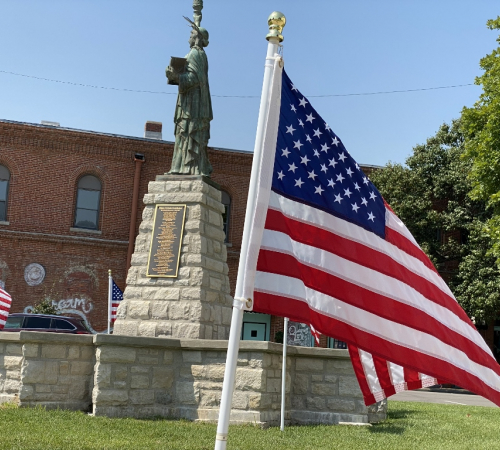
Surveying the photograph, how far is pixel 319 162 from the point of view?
5.08 m

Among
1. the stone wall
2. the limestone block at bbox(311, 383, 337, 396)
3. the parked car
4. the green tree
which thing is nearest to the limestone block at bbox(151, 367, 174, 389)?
the stone wall

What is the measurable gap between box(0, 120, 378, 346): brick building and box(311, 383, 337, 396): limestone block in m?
16.7

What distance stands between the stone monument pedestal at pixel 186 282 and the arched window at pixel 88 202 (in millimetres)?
15925

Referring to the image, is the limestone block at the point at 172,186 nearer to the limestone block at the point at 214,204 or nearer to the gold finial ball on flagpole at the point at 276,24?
the limestone block at the point at 214,204

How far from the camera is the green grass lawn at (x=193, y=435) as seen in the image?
8.09 m

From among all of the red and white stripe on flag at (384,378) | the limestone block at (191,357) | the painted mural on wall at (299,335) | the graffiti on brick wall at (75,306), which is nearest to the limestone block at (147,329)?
the limestone block at (191,357)

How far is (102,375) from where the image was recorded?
423 inches

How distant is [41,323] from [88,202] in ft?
32.5

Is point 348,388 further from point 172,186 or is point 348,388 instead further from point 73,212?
point 73,212

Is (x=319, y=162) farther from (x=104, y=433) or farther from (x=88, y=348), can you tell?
(x=88, y=348)

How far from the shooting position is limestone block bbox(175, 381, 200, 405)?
11148mm

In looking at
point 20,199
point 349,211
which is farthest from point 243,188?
point 349,211

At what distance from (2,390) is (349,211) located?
789cm

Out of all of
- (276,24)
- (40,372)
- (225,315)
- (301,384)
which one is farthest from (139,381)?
(276,24)
